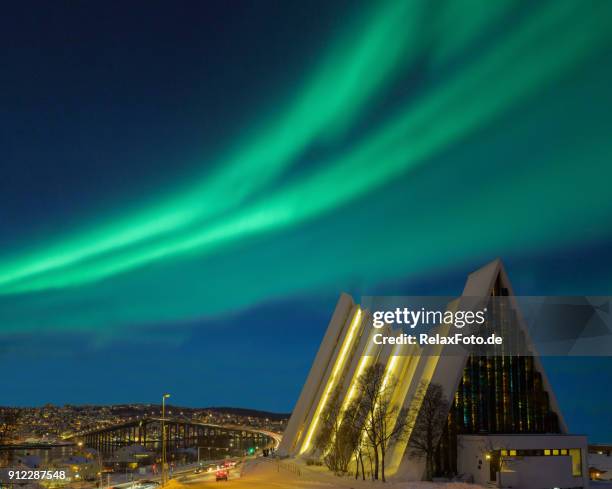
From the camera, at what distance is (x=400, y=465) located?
39031 millimetres

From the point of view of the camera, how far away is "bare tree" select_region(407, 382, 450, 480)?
124 feet

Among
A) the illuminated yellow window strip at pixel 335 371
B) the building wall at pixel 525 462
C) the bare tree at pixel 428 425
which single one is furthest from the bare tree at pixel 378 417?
the illuminated yellow window strip at pixel 335 371

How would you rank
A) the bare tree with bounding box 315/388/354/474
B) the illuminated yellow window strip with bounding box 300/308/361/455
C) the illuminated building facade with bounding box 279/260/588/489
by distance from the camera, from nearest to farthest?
the illuminated building facade with bounding box 279/260/588/489 < the bare tree with bounding box 315/388/354/474 < the illuminated yellow window strip with bounding box 300/308/361/455

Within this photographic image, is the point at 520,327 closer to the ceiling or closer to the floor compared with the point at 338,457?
closer to the ceiling

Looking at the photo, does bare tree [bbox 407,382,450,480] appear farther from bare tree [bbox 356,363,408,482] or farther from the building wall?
the building wall

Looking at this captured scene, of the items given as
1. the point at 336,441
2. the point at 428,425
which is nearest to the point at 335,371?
the point at 336,441

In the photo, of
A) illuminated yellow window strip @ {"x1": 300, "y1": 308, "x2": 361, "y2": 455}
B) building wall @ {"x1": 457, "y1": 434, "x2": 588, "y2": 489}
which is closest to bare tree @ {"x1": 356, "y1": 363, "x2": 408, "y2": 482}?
building wall @ {"x1": 457, "y1": 434, "x2": 588, "y2": 489}

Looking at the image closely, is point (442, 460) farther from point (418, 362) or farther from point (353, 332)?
point (353, 332)

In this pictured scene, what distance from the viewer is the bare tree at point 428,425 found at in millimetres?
37781

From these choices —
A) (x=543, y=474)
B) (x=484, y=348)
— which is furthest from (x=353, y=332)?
(x=543, y=474)

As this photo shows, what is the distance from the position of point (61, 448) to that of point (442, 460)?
114 metres

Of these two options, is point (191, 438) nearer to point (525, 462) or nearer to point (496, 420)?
point (496, 420)

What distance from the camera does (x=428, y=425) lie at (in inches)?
1483

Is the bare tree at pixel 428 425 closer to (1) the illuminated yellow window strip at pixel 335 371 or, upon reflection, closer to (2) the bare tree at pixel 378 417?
(2) the bare tree at pixel 378 417
